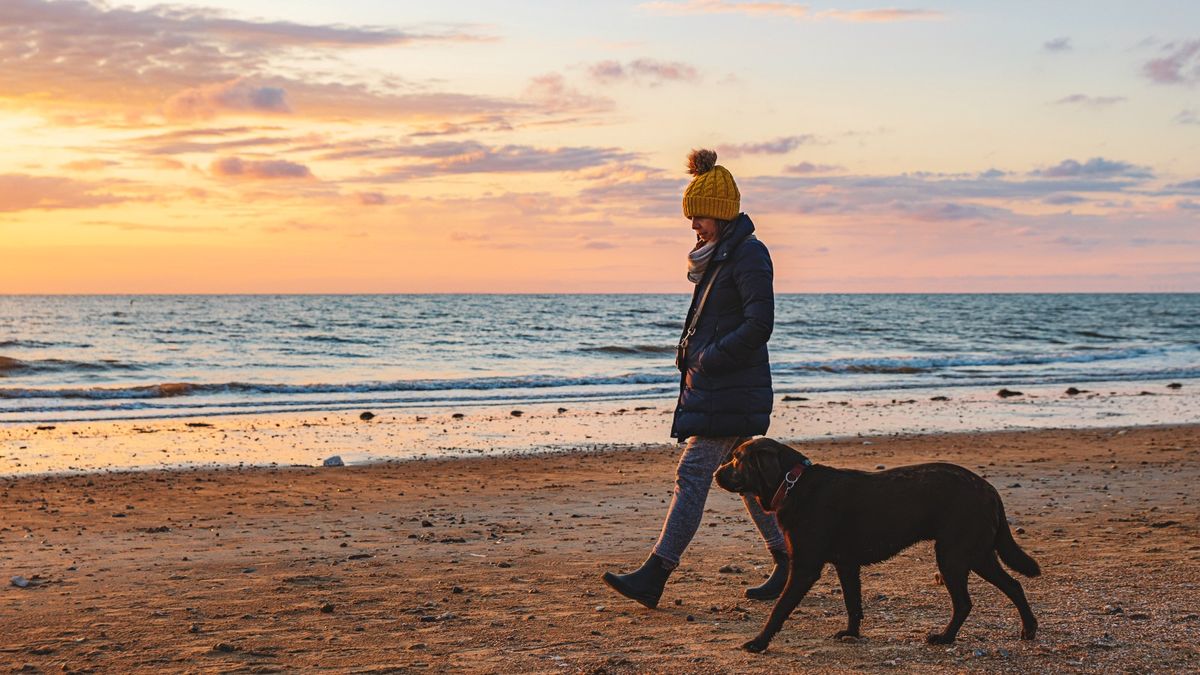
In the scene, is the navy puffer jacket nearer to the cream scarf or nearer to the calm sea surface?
the cream scarf

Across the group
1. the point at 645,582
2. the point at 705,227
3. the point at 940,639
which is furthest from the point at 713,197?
the point at 940,639

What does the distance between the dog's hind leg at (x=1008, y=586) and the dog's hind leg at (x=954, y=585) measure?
94 mm

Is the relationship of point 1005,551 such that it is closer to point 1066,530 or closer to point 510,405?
point 1066,530

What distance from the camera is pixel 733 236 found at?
18.1ft

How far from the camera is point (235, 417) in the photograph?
17.8 m

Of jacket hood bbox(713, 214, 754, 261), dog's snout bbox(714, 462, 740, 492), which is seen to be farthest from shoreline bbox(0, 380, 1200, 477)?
dog's snout bbox(714, 462, 740, 492)

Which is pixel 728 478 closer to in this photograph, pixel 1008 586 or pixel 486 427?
pixel 1008 586

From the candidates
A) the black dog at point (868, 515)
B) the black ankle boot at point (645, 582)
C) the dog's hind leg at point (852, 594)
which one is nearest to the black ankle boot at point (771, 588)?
the black ankle boot at point (645, 582)

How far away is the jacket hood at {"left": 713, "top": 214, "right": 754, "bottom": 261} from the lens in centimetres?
551

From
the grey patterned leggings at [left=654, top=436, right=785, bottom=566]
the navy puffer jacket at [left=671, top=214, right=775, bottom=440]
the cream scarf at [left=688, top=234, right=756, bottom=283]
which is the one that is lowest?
the grey patterned leggings at [left=654, top=436, right=785, bottom=566]

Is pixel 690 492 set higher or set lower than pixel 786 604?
higher

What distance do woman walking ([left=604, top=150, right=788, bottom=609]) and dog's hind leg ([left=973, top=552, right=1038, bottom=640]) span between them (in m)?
1.18

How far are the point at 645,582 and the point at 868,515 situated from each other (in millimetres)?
1306

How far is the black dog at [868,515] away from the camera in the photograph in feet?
16.1
